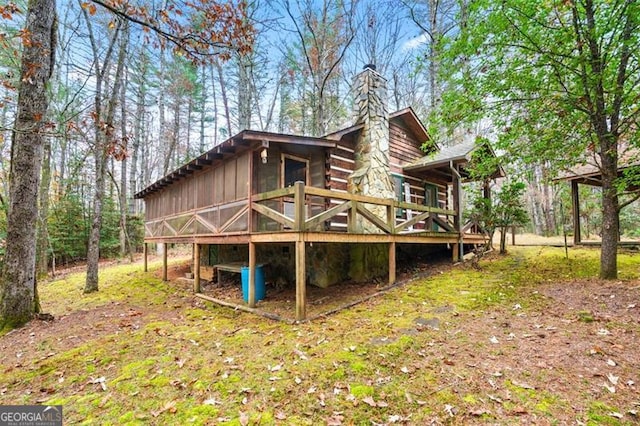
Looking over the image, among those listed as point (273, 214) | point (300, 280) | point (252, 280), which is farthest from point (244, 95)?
point (300, 280)

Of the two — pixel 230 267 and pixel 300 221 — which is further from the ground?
pixel 300 221

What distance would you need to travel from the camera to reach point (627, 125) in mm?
5852

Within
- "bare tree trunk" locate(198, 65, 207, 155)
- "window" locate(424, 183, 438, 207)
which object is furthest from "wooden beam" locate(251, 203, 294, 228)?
"bare tree trunk" locate(198, 65, 207, 155)

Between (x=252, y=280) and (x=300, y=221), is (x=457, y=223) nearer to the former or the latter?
(x=300, y=221)

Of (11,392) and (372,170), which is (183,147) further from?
(11,392)

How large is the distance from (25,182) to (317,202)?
6.31 meters

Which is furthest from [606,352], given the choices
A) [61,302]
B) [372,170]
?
[61,302]

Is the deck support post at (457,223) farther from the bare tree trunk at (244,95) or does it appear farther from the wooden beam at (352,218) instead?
the bare tree trunk at (244,95)

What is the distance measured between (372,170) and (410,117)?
3.68 m

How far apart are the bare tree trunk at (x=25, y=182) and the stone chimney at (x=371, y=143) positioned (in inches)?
296

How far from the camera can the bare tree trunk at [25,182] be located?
5.29 m

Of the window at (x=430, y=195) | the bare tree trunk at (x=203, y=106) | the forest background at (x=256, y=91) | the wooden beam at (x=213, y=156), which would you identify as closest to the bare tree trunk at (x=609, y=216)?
the window at (x=430, y=195)

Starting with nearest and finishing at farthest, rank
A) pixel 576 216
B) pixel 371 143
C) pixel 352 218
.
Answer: pixel 352 218 < pixel 371 143 < pixel 576 216

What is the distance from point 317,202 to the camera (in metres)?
8.82
